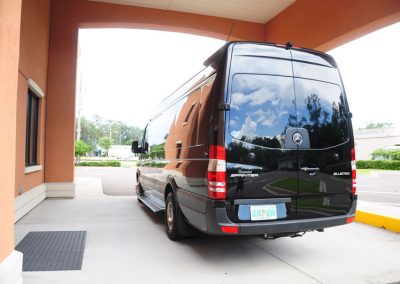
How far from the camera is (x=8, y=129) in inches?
112

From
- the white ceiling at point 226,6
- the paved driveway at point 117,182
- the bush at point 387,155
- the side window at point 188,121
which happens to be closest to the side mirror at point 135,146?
the paved driveway at point 117,182

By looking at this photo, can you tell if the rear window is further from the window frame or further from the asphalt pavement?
the asphalt pavement

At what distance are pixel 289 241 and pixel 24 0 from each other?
6348 mm

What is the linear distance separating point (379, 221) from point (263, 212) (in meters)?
3.50

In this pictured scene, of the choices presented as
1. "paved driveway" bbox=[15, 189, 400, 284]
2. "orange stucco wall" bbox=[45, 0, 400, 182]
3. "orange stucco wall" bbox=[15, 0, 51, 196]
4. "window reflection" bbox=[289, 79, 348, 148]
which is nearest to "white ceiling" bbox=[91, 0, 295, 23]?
"orange stucco wall" bbox=[45, 0, 400, 182]

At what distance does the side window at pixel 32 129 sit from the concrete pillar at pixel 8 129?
5.01 metres

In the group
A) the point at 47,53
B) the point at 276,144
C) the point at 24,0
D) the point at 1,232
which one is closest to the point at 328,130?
the point at 276,144

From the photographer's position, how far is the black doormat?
12.7 feet

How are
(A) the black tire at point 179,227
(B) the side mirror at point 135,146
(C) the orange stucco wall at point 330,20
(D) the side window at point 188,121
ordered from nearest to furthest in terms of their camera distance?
1. (D) the side window at point 188,121
2. (A) the black tire at point 179,227
3. (C) the orange stucco wall at point 330,20
4. (B) the side mirror at point 135,146

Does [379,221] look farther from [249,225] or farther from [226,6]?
[226,6]

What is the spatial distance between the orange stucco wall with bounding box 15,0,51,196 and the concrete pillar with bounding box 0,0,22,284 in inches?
141

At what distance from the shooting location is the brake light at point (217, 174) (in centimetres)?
350

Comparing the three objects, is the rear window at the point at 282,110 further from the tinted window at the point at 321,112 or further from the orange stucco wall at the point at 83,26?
the orange stucco wall at the point at 83,26

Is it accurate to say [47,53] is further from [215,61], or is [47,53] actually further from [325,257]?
[325,257]
